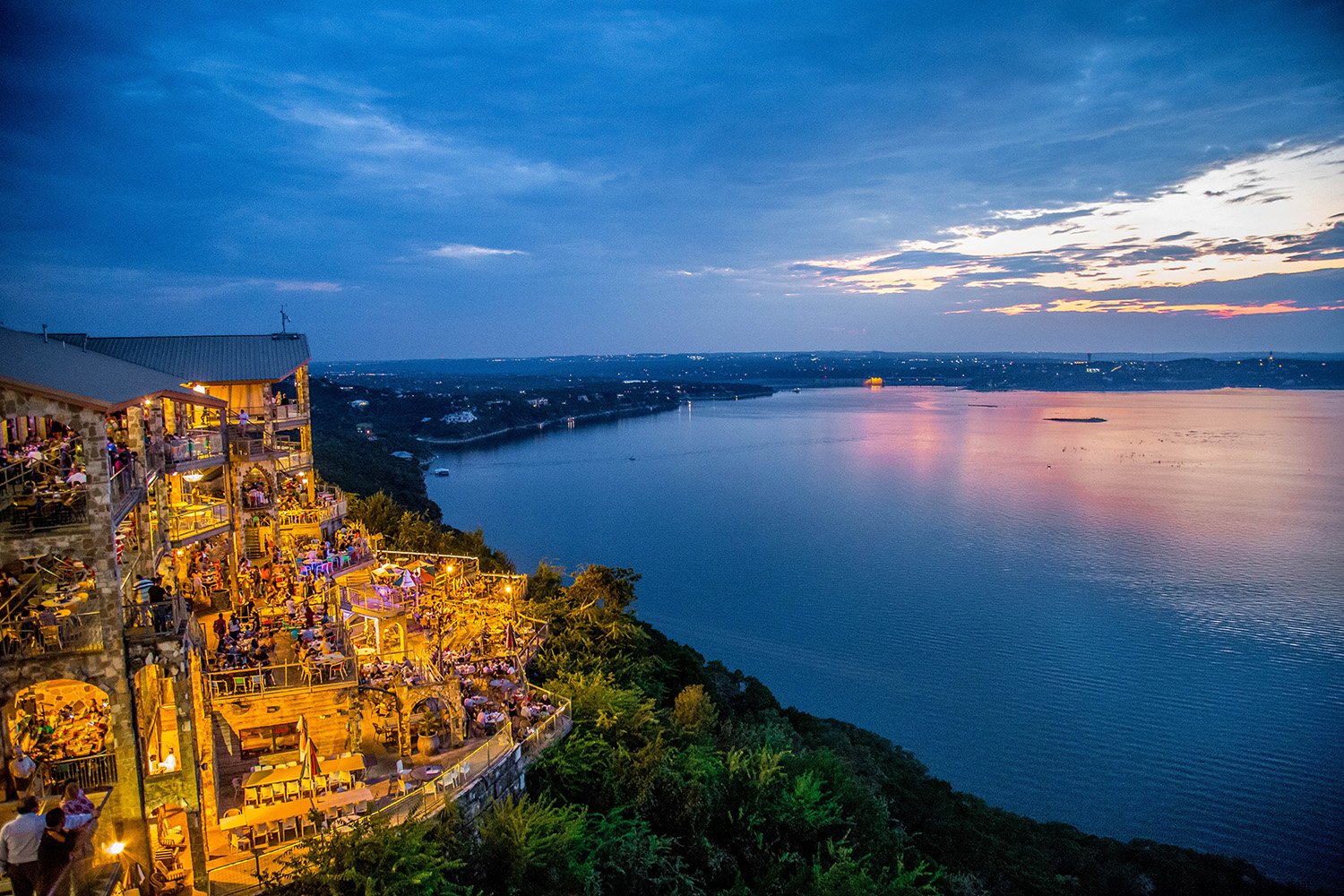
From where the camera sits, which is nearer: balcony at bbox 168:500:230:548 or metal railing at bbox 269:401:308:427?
balcony at bbox 168:500:230:548

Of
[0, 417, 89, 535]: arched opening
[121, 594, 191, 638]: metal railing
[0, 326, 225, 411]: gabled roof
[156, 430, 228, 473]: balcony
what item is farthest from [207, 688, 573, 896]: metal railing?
[156, 430, 228, 473]: balcony

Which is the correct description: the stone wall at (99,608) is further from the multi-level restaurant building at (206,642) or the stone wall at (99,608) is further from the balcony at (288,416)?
the balcony at (288,416)

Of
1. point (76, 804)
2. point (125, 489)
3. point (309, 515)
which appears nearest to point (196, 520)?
point (309, 515)

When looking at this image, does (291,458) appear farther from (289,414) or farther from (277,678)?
(277,678)

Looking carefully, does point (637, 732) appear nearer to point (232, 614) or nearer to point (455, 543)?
point (232, 614)

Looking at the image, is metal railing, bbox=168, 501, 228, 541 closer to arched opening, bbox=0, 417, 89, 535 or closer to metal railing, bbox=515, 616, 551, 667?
arched opening, bbox=0, 417, 89, 535


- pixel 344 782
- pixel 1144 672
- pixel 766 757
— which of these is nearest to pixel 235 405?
pixel 344 782
